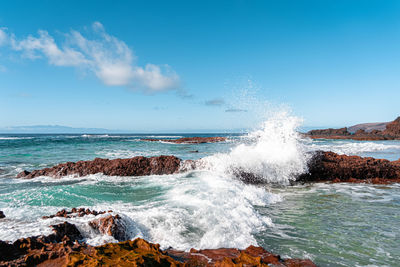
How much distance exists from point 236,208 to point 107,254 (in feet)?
10.2

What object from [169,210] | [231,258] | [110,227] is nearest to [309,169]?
[169,210]

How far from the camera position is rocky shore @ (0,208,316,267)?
2.29 m

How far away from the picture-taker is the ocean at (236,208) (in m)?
3.39

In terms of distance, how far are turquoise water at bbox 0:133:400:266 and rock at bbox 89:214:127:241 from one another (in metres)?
0.10

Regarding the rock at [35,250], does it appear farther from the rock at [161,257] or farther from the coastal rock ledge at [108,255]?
the rock at [161,257]

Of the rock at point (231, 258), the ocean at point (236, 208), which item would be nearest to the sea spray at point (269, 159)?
the ocean at point (236, 208)

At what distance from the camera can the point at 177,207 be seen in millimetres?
5066

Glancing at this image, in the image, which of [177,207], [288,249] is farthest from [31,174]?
[288,249]

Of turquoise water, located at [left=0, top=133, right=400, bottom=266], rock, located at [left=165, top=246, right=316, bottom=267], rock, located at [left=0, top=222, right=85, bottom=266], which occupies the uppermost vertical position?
rock, located at [left=0, top=222, right=85, bottom=266]

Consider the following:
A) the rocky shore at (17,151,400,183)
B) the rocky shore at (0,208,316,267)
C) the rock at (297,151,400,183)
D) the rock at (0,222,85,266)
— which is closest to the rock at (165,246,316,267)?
the rocky shore at (0,208,316,267)

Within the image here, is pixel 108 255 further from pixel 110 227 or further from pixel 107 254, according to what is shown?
pixel 110 227

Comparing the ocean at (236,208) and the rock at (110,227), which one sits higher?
the rock at (110,227)

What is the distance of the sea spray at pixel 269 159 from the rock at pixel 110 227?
5276mm

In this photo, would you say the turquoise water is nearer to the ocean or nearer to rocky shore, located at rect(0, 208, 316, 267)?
the ocean
